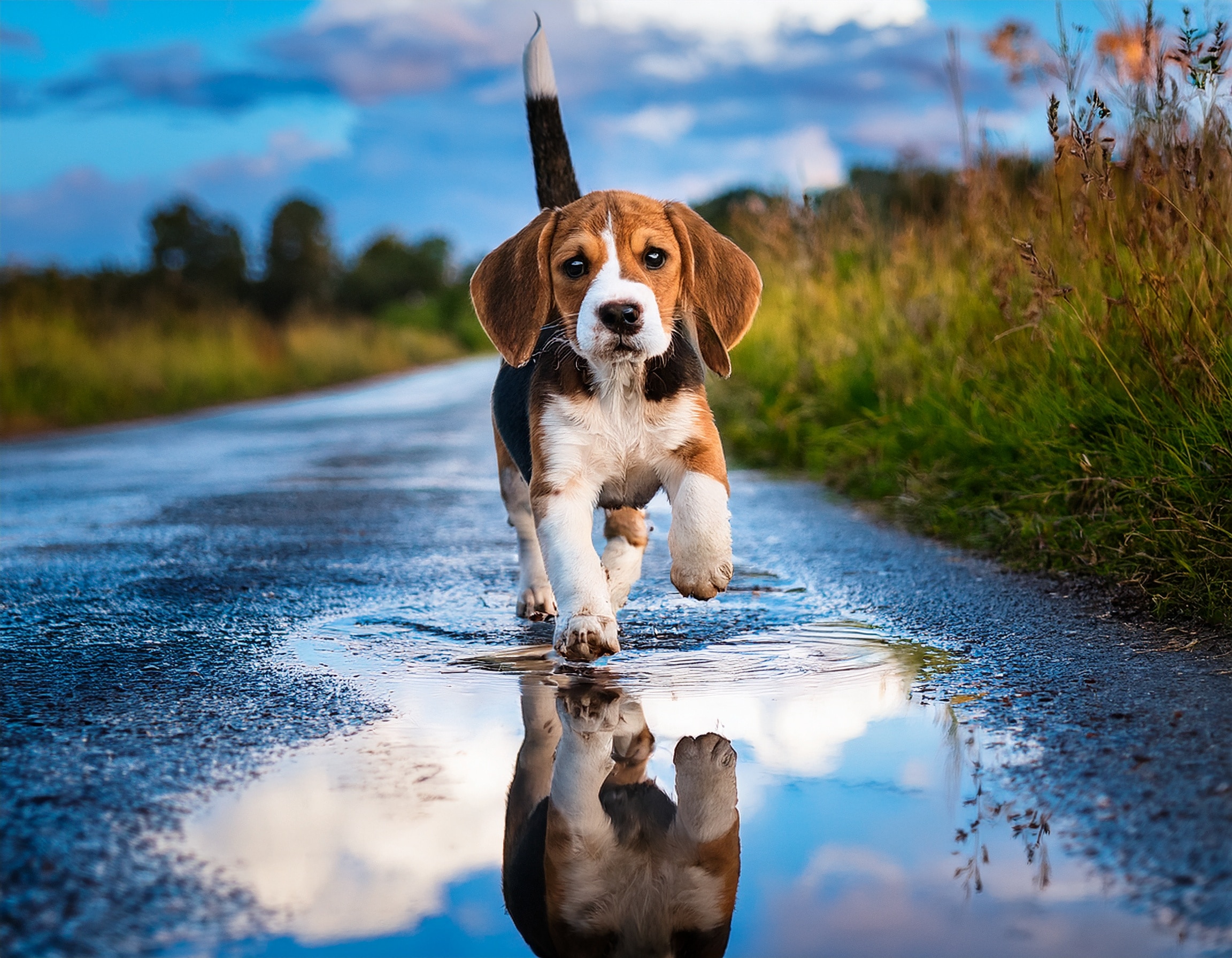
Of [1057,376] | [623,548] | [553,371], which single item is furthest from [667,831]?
[1057,376]

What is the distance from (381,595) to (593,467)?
1.36 metres

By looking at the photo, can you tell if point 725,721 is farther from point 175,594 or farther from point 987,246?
point 987,246

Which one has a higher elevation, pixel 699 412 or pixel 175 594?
pixel 699 412

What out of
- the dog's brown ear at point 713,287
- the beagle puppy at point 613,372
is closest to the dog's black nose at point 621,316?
the beagle puppy at point 613,372

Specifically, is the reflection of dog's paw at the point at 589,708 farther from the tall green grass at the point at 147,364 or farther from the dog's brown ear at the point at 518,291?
the tall green grass at the point at 147,364

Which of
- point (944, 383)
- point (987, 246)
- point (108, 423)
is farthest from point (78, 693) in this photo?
point (108, 423)

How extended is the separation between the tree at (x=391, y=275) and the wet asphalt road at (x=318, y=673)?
60079 millimetres

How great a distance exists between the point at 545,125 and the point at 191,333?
22615 mm

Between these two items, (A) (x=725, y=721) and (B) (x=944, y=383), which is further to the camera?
(B) (x=944, y=383)

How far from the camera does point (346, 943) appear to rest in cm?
211

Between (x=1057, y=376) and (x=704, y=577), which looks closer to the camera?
(x=704, y=577)

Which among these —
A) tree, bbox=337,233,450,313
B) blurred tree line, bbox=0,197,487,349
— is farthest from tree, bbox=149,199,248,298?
tree, bbox=337,233,450,313

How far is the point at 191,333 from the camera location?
2636 centimetres

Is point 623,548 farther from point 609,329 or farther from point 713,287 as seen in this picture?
point 609,329
